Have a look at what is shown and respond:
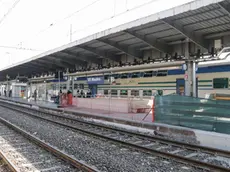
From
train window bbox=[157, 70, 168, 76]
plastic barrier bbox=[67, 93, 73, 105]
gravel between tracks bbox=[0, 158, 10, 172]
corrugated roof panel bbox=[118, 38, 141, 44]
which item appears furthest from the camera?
plastic barrier bbox=[67, 93, 73, 105]

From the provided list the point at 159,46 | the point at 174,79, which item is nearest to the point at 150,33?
the point at 159,46

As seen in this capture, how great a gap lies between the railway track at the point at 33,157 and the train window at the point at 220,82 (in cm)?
Result: 1120

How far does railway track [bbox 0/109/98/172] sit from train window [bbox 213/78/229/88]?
11.2 meters

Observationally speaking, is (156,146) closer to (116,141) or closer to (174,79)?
(116,141)

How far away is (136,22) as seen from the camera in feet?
41.0

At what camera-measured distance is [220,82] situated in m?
15.8

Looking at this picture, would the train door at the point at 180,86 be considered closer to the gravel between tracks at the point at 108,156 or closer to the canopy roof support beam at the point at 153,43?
the canopy roof support beam at the point at 153,43

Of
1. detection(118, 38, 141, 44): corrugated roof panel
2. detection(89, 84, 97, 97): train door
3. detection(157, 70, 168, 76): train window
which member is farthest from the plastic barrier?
detection(118, 38, 141, 44): corrugated roof panel

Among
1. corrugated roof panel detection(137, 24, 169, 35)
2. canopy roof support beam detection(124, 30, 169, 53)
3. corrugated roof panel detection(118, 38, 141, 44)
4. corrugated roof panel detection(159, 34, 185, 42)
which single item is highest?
corrugated roof panel detection(137, 24, 169, 35)

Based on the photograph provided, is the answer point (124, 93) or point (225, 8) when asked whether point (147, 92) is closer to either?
point (124, 93)

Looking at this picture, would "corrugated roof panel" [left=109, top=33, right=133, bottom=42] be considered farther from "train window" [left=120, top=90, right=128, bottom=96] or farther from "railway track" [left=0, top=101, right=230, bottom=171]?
"train window" [left=120, top=90, right=128, bottom=96]

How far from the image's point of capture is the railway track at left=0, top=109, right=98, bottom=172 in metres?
6.10

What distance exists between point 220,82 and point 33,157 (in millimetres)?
12281

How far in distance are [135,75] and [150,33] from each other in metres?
8.69
